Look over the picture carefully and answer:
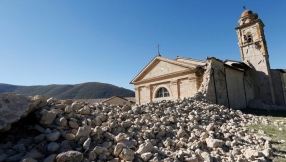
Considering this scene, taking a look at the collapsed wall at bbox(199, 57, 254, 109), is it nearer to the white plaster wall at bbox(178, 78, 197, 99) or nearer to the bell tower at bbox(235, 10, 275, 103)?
the white plaster wall at bbox(178, 78, 197, 99)

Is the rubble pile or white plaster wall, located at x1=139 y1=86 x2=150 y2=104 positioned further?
white plaster wall, located at x1=139 y1=86 x2=150 y2=104

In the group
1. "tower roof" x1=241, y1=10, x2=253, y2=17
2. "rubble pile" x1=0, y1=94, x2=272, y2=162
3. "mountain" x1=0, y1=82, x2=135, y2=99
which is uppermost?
"tower roof" x1=241, y1=10, x2=253, y2=17

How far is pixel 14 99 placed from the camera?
12.9 ft

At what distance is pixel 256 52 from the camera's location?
19797 mm

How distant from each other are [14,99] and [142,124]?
3.06 m

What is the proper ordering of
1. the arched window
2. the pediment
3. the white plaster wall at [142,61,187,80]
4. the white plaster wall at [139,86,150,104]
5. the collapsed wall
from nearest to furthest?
the collapsed wall
the pediment
the white plaster wall at [142,61,187,80]
the arched window
the white plaster wall at [139,86,150,104]

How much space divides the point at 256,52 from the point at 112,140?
21.0 metres

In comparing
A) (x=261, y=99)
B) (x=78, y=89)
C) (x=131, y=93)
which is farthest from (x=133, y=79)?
(x=78, y=89)

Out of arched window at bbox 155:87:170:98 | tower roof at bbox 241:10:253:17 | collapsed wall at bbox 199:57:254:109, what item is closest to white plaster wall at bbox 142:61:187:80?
arched window at bbox 155:87:170:98

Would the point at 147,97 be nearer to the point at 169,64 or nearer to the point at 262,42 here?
the point at 169,64

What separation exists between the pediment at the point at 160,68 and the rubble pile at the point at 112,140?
10151 mm

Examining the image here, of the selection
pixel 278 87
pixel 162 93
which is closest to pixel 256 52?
pixel 278 87

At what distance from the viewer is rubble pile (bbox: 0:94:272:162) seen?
3262 mm

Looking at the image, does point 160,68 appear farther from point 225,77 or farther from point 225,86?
point 225,86
